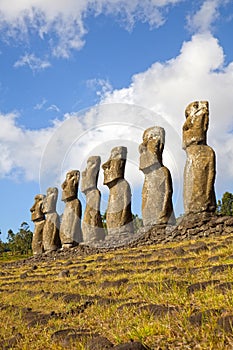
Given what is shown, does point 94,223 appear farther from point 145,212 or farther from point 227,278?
point 227,278

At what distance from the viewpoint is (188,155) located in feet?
51.0

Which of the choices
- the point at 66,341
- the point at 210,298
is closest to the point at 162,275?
the point at 210,298

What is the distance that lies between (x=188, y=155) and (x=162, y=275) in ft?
30.0

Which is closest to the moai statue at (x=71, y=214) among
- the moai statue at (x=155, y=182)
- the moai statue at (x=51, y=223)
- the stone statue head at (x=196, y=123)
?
the moai statue at (x=51, y=223)

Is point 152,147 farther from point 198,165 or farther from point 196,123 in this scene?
point 198,165

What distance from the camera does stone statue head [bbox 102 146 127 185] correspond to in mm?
19505

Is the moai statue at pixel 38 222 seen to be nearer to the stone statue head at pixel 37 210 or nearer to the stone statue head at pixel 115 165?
the stone statue head at pixel 37 210

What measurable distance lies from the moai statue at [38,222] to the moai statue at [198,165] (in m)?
12.6

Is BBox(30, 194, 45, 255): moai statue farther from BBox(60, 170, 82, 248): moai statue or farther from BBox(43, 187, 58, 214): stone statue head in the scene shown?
BBox(60, 170, 82, 248): moai statue

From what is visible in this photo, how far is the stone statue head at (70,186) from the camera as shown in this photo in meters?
23.3

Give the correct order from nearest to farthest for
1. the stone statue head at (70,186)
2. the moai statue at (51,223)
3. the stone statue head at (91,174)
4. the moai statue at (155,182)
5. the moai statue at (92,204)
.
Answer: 1. the moai statue at (155,182)
2. the moai statue at (92,204)
3. the stone statue head at (91,174)
4. the stone statue head at (70,186)
5. the moai statue at (51,223)

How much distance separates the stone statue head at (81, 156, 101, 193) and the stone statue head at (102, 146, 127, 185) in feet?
6.87

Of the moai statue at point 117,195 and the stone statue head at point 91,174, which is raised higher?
the stone statue head at point 91,174

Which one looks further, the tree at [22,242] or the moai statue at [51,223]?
the tree at [22,242]
